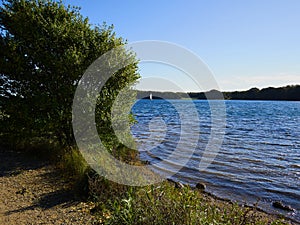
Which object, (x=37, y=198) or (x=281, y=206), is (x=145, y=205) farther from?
(x=281, y=206)

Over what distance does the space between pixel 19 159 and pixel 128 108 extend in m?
4.68

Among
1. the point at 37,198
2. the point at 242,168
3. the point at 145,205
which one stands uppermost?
the point at 145,205

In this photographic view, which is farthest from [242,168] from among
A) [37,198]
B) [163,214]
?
[37,198]

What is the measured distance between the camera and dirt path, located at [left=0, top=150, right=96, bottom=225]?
5.88m

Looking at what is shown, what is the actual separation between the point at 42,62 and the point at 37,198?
5.03 meters

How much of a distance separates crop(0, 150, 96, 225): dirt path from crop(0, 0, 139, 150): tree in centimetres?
159

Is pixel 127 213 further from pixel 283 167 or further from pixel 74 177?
pixel 283 167

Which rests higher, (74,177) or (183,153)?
(74,177)

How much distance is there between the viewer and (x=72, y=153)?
9766 mm

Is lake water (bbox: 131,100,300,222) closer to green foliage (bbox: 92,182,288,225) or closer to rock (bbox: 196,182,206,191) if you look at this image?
rock (bbox: 196,182,206,191)

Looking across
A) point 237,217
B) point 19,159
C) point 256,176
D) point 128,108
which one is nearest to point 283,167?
point 256,176

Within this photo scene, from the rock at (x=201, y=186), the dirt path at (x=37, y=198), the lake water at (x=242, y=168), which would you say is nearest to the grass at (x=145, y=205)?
the dirt path at (x=37, y=198)

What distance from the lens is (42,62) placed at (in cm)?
982

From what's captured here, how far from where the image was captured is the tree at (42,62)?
9.62 meters
